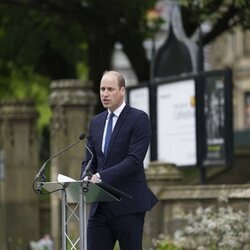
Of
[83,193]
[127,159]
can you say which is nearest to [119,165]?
[127,159]

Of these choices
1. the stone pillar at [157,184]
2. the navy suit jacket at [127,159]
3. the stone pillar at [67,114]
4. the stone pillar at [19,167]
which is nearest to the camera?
the navy suit jacket at [127,159]

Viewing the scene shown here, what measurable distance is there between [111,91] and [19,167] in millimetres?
12573

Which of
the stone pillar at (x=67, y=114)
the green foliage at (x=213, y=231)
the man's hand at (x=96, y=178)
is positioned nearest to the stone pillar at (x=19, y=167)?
the stone pillar at (x=67, y=114)

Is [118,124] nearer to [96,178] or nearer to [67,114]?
[96,178]

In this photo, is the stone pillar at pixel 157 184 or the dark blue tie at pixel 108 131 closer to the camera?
the dark blue tie at pixel 108 131

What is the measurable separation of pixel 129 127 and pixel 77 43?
19.7 meters

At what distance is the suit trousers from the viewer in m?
9.73

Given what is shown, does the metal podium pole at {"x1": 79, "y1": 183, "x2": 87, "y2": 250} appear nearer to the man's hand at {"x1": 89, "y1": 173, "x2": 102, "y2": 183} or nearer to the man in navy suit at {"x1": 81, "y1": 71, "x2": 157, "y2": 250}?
the man's hand at {"x1": 89, "y1": 173, "x2": 102, "y2": 183}

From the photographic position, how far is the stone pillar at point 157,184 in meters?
16.5

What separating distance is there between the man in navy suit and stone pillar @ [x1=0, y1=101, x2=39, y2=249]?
475 inches

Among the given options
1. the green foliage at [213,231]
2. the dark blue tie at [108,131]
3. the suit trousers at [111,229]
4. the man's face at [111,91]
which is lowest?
the green foliage at [213,231]

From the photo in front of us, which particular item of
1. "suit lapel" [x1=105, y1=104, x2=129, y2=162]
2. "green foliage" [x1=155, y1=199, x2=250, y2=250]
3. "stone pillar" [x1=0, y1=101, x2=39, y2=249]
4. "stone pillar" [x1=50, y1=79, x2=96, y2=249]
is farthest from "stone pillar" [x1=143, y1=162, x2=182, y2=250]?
"suit lapel" [x1=105, y1=104, x2=129, y2=162]

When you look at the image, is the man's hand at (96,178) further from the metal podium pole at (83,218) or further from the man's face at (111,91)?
the man's face at (111,91)

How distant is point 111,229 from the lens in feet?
32.2
